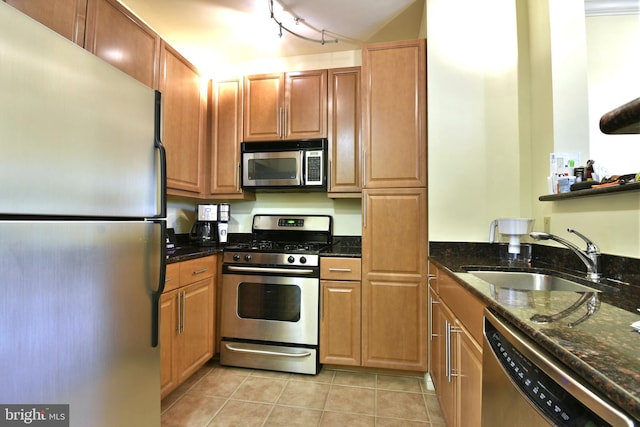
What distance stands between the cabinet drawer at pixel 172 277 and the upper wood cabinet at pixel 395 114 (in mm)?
1423

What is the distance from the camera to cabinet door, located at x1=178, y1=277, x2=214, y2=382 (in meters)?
1.86

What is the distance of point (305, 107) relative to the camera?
2.47 m

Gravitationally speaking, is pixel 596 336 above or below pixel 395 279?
above

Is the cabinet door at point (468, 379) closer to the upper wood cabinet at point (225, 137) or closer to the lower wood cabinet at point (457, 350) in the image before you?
the lower wood cabinet at point (457, 350)

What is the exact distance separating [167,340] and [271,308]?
2.36 ft

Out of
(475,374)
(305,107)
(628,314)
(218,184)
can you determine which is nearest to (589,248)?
(628,314)

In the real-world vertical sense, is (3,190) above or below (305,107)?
below

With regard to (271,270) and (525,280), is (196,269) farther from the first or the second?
(525,280)

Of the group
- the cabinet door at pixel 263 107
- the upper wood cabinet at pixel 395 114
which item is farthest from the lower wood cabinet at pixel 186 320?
the upper wood cabinet at pixel 395 114

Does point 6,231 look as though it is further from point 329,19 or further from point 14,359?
point 329,19

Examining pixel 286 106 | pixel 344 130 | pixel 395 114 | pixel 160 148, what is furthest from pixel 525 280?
pixel 286 106

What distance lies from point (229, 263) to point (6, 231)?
59.8 inches

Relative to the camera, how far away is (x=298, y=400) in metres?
1.84

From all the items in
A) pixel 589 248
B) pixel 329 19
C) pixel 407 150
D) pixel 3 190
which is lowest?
pixel 589 248
